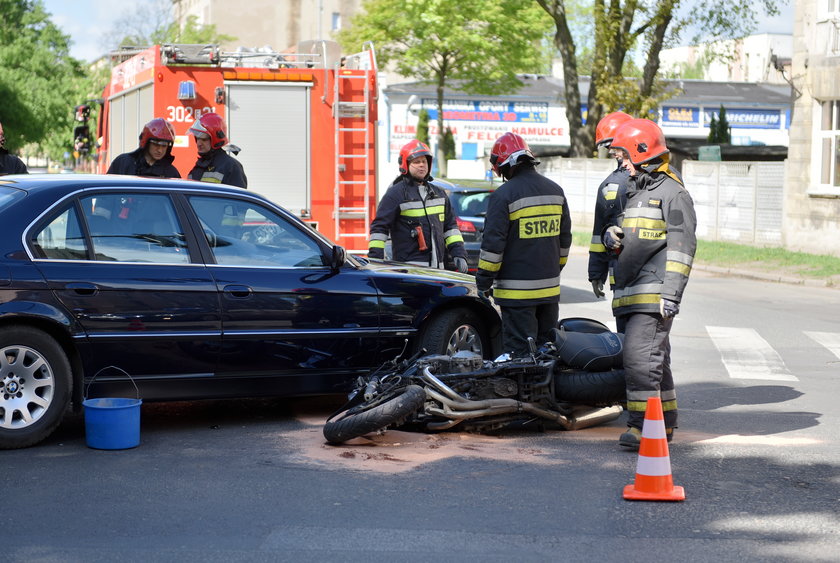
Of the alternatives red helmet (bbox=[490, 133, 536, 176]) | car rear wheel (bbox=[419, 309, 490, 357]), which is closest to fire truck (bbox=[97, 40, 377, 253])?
car rear wheel (bbox=[419, 309, 490, 357])

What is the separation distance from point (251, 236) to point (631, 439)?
268 centimetres

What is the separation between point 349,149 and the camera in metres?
13.3

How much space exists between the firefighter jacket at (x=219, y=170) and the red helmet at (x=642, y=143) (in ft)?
13.6

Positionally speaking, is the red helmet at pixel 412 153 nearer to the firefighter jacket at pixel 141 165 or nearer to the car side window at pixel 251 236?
the car side window at pixel 251 236

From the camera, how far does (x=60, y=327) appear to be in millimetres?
6707

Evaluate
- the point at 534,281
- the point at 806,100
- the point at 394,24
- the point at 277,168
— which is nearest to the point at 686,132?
the point at 394,24

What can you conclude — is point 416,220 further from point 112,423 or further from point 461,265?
point 112,423

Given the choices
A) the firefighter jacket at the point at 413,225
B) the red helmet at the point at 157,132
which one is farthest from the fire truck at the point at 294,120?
the firefighter jacket at the point at 413,225

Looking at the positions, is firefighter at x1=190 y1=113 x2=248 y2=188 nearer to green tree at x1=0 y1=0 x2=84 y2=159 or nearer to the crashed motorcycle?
the crashed motorcycle

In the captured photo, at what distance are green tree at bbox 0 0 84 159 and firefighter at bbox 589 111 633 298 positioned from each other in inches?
1787

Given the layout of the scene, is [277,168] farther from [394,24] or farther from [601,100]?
[394,24]

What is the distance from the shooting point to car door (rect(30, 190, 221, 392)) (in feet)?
22.2

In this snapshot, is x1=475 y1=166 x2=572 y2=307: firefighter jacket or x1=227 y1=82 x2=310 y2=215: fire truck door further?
x1=227 y1=82 x2=310 y2=215: fire truck door

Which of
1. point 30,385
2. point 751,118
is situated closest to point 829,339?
point 30,385
